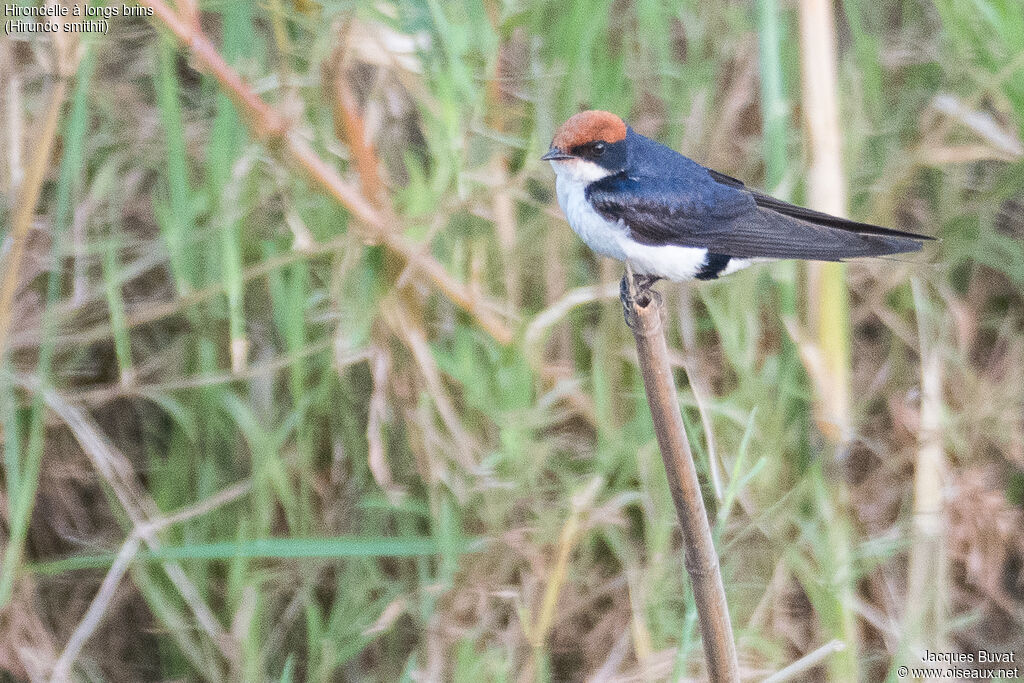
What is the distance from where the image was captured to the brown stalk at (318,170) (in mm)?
1586

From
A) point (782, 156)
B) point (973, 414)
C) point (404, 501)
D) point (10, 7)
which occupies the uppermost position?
point (10, 7)

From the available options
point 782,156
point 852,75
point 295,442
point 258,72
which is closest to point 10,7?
point 258,72

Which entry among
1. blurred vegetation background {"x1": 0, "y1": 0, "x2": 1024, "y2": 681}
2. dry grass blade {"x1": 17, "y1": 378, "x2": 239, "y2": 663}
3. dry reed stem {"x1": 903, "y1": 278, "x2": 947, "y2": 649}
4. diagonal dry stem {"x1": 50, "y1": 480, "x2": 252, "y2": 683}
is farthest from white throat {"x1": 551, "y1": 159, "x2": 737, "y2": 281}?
dry grass blade {"x1": 17, "y1": 378, "x2": 239, "y2": 663}

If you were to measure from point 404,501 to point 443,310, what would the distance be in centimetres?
38

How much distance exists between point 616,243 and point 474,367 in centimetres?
67

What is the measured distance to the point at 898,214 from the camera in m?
2.14

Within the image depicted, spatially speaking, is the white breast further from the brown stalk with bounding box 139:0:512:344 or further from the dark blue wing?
the brown stalk with bounding box 139:0:512:344

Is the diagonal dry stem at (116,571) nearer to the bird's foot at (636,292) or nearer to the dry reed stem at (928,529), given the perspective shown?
the bird's foot at (636,292)

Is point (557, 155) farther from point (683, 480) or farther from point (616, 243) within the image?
point (683, 480)

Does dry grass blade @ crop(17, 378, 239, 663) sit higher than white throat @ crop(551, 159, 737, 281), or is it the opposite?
white throat @ crop(551, 159, 737, 281)

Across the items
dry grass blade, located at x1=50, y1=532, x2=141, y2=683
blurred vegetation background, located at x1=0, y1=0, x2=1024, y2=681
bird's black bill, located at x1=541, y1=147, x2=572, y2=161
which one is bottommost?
dry grass blade, located at x1=50, y1=532, x2=141, y2=683

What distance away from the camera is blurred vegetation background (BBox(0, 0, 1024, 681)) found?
1.85 m

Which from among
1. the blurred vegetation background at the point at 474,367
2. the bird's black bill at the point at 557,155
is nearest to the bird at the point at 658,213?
the bird's black bill at the point at 557,155

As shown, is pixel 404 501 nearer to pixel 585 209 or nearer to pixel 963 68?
pixel 585 209
